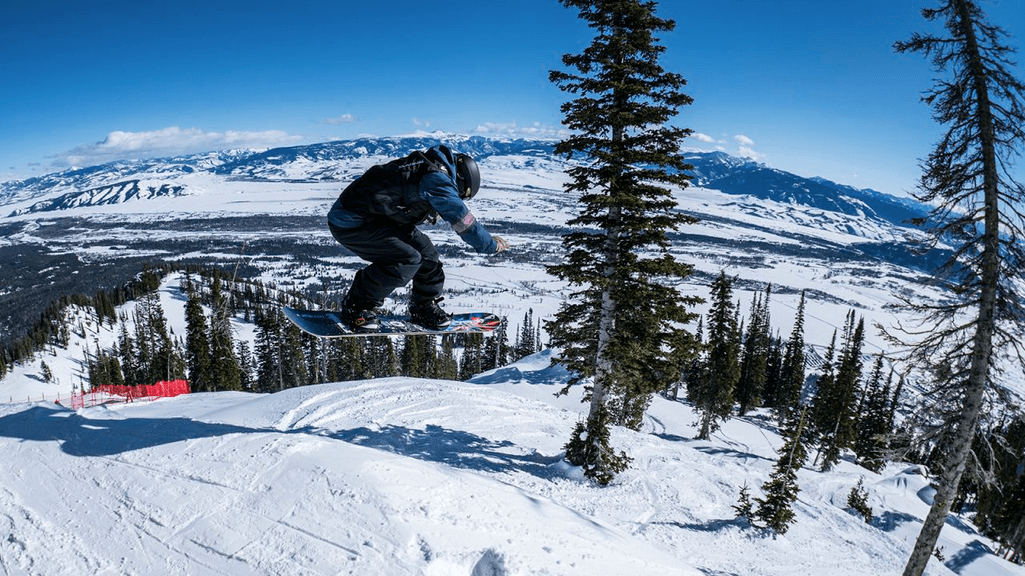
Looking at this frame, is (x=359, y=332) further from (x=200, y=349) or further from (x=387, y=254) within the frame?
(x=200, y=349)

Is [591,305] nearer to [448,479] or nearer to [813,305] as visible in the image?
[448,479]

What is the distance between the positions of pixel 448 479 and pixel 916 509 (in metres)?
28.7

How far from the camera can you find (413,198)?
6.75 metres

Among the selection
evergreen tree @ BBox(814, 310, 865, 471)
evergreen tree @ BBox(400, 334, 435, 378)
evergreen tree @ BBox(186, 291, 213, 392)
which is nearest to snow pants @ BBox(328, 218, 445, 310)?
evergreen tree @ BBox(186, 291, 213, 392)

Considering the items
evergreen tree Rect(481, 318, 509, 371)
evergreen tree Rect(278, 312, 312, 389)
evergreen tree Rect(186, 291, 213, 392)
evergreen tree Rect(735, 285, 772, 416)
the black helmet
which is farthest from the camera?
evergreen tree Rect(481, 318, 509, 371)

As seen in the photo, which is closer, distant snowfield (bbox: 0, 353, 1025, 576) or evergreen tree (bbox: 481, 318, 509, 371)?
distant snowfield (bbox: 0, 353, 1025, 576)

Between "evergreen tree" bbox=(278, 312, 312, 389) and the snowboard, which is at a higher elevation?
the snowboard

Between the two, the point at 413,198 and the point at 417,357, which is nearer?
the point at 413,198

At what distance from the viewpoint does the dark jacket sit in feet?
Answer: 20.1

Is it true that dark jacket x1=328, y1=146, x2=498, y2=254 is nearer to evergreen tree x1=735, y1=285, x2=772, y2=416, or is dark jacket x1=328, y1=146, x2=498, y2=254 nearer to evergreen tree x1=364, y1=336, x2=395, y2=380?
evergreen tree x1=364, y1=336, x2=395, y2=380

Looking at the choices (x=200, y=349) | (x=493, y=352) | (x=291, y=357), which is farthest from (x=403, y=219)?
(x=493, y=352)

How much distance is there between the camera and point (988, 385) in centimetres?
1027

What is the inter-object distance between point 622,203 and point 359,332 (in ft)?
21.6

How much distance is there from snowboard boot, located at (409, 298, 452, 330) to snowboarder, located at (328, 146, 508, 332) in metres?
0.16
